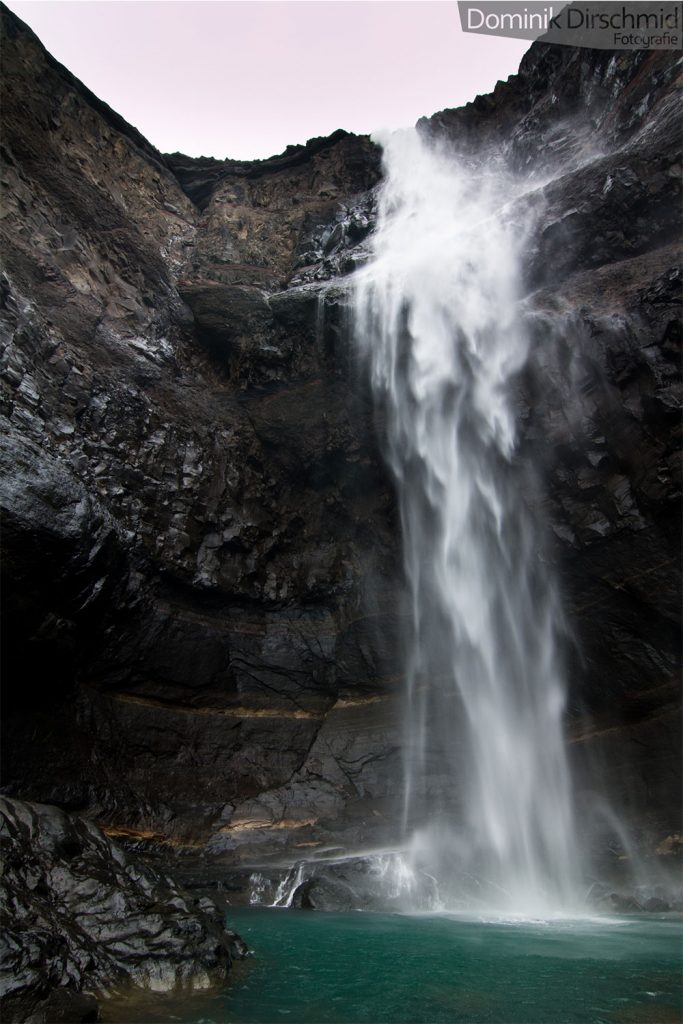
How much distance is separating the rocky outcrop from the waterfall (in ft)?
23.6

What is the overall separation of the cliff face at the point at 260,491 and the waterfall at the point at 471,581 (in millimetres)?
670

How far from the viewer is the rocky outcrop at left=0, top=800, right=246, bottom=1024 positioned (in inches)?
184

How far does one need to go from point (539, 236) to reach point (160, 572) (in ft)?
43.2

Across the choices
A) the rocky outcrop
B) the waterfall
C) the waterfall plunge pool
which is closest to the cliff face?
the waterfall

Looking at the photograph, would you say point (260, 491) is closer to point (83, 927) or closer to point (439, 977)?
point (83, 927)

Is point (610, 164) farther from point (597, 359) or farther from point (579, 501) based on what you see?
point (579, 501)

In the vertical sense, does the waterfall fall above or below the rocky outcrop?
above

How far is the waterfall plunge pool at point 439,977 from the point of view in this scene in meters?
5.07

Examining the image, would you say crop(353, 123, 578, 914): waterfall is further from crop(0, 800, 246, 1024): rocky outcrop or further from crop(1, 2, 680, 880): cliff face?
crop(0, 800, 246, 1024): rocky outcrop

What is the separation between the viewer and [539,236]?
53.3 feet

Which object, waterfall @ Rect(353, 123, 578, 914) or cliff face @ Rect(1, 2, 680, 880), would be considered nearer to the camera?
cliff face @ Rect(1, 2, 680, 880)

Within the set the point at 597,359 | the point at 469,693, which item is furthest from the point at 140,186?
the point at 469,693

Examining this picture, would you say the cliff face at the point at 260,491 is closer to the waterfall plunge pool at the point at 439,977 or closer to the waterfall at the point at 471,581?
the waterfall at the point at 471,581

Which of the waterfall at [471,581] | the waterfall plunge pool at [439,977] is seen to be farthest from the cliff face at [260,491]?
the waterfall plunge pool at [439,977]
